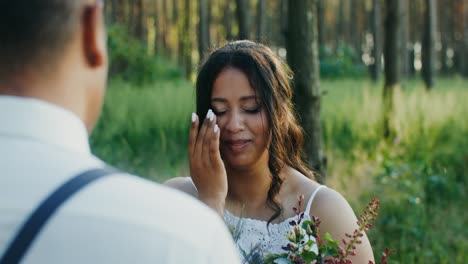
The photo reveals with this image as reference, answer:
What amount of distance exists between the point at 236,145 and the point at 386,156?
4.11 m

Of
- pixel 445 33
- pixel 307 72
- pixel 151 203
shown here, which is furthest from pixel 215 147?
pixel 445 33

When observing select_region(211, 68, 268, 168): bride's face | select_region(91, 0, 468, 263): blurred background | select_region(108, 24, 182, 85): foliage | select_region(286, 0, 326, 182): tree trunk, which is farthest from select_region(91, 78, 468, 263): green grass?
select_region(108, 24, 182, 85): foliage

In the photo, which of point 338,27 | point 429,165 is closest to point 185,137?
point 429,165

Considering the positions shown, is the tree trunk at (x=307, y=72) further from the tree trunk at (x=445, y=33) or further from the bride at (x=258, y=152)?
the tree trunk at (x=445, y=33)

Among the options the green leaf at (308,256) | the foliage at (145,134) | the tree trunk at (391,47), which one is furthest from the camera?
the tree trunk at (391,47)

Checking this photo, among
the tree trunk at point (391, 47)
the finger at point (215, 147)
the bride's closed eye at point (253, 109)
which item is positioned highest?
the bride's closed eye at point (253, 109)

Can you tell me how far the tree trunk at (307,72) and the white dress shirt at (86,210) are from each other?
4.10 m

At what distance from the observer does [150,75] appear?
1931 cm

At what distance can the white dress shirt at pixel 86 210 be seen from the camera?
818mm

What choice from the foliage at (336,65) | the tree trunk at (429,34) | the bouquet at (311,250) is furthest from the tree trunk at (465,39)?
the bouquet at (311,250)

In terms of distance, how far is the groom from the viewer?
32.3 inches

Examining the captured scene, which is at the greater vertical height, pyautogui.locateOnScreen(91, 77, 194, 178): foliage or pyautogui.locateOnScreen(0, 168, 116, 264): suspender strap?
pyautogui.locateOnScreen(0, 168, 116, 264): suspender strap

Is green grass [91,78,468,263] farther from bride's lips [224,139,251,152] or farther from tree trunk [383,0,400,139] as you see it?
bride's lips [224,139,251,152]

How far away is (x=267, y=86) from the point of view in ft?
9.29
